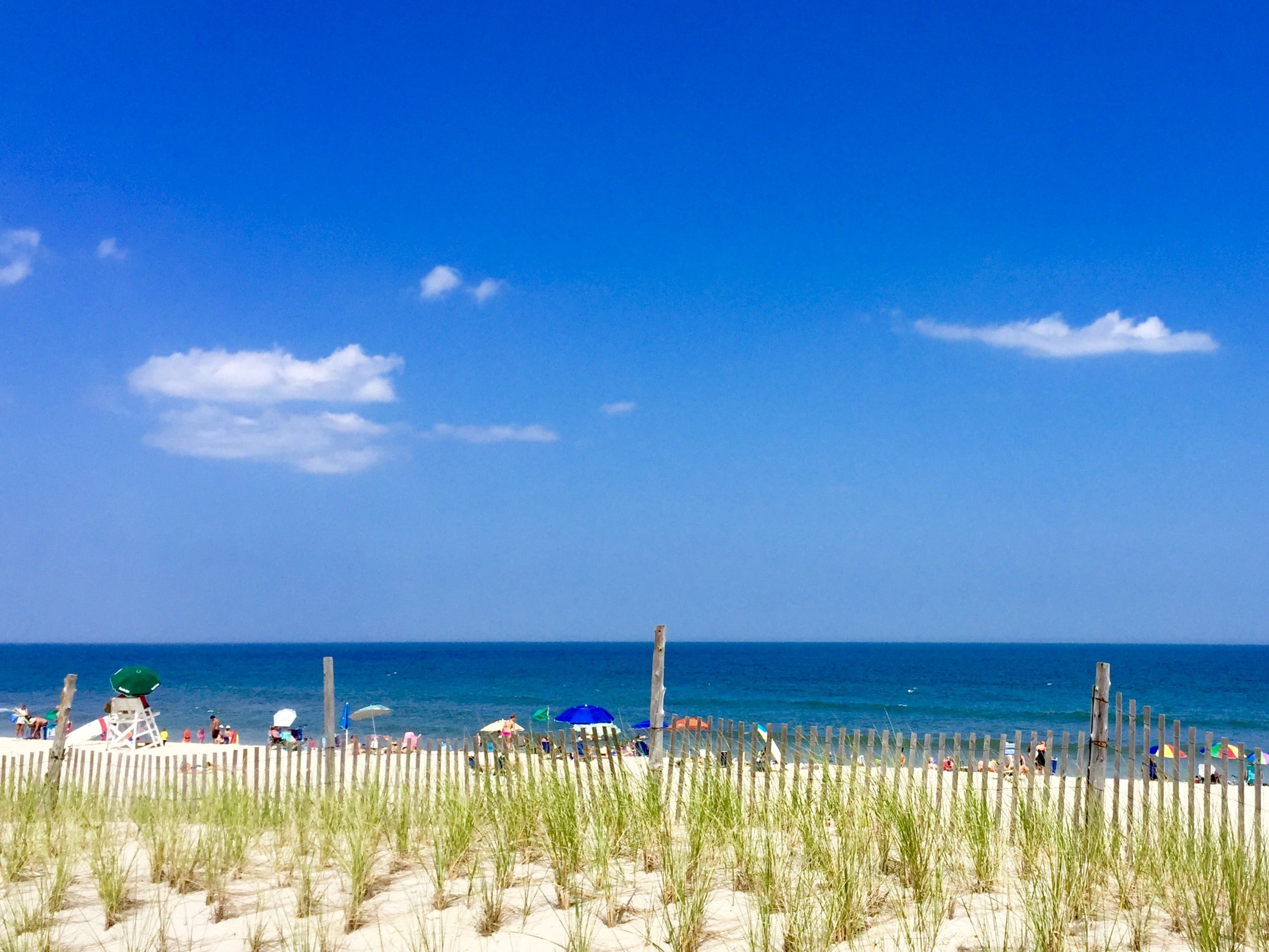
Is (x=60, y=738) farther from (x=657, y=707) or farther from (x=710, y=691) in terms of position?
(x=710, y=691)

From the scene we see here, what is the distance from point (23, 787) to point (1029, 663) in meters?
132

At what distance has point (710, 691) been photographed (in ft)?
243

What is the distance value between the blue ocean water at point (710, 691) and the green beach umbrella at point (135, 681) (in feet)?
31.7

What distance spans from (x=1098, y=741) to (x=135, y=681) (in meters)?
25.3

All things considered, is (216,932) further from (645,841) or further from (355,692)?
(355,692)

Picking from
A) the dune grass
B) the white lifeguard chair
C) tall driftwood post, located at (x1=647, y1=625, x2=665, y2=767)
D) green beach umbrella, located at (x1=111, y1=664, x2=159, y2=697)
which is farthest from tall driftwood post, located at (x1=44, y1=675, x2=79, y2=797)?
green beach umbrella, located at (x1=111, y1=664, x2=159, y2=697)

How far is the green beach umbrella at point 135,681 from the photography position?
25672 mm

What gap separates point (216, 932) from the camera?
214 inches

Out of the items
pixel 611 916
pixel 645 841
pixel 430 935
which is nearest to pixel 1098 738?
pixel 645 841

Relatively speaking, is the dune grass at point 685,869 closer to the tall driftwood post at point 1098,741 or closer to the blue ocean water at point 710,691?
the tall driftwood post at point 1098,741

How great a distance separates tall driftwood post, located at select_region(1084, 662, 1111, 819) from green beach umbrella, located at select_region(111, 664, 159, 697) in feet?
79.6

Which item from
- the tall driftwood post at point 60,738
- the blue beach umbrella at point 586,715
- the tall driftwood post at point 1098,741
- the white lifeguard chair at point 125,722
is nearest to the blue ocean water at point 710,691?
the blue beach umbrella at point 586,715

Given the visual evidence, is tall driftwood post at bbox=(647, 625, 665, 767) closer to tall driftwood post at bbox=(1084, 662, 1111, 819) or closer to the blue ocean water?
tall driftwood post at bbox=(1084, 662, 1111, 819)

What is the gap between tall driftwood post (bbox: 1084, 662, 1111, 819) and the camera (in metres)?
7.78
